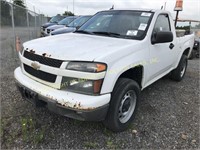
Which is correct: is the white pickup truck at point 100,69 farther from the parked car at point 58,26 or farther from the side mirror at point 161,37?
the parked car at point 58,26

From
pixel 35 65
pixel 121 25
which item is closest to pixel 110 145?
pixel 35 65

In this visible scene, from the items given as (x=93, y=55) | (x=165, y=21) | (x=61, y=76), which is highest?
(x=165, y=21)

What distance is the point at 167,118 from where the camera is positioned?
134 inches

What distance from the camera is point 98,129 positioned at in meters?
2.96

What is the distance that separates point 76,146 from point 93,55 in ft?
3.96

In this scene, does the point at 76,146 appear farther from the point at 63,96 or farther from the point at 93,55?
the point at 93,55

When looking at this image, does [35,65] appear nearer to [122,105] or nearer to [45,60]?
[45,60]

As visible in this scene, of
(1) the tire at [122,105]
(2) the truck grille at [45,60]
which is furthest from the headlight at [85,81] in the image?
(1) the tire at [122,105]

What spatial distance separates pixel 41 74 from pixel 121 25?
177cm

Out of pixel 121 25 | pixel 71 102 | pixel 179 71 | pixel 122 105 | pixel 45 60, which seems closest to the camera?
pixel 71 102

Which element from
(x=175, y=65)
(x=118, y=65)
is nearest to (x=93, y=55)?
(x=118, y=65)

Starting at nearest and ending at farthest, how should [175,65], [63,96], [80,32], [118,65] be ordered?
1. [63,96]
2. [118,65]
3. [80,32]
4. [175,65]

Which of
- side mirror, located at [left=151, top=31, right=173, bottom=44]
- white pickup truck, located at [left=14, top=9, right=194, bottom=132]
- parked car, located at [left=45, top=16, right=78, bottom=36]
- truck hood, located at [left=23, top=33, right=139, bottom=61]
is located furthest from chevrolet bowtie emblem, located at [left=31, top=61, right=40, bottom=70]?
parked car, located at [left=45, top=16, right=78, bottom=36]

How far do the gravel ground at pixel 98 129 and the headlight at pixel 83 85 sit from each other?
0.78 metres
